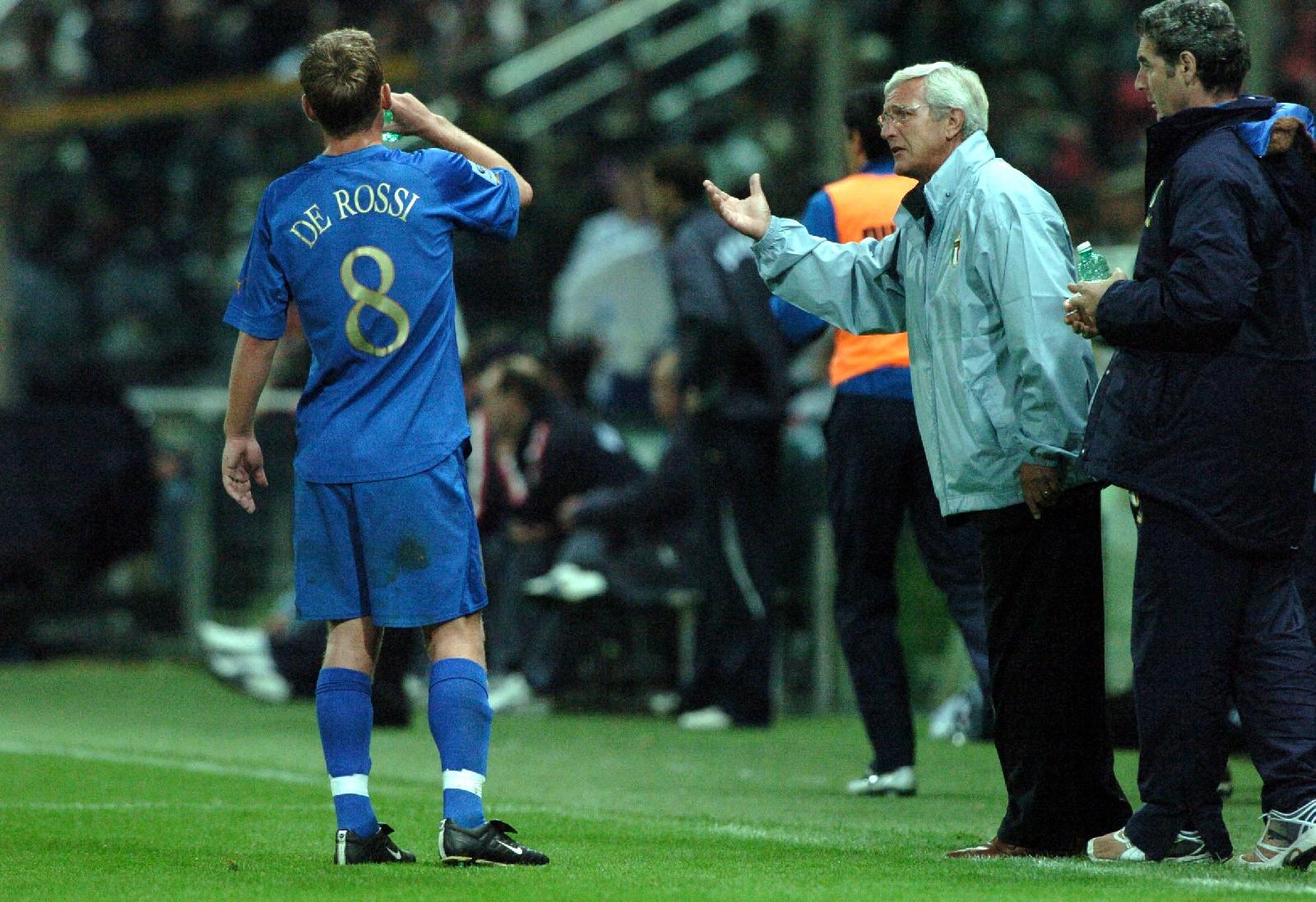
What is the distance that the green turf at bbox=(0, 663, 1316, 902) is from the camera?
488cm

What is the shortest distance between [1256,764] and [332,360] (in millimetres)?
2441

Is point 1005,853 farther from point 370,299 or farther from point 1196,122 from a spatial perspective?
point 370,299

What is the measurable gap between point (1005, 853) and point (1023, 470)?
952 mm

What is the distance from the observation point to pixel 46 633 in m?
14.9

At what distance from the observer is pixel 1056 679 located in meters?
5.35

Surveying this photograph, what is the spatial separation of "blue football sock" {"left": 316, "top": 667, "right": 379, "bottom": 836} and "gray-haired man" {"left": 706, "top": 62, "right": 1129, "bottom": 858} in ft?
4.87

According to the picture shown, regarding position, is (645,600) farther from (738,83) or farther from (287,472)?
(738,83)

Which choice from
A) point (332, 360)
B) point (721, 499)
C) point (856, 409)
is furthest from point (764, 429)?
point (332, 360)

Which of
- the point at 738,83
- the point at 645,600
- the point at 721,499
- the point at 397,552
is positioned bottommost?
the point at 645,600

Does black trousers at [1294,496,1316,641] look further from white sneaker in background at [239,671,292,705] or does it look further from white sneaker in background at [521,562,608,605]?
white sneaker in background at [239,671,292,705]

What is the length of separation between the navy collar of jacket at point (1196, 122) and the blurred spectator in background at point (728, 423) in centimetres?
512

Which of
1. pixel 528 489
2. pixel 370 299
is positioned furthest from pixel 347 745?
pixel 528 489

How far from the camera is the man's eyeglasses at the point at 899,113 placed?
220 inches

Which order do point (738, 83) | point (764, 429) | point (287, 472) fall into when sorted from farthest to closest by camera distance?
point (738, 83)
point (287, 472)
point (764, 429)
